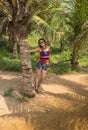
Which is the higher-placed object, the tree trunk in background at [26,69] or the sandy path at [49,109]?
the tree trunk in background at [26,69]

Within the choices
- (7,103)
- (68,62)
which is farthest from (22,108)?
(68,62)

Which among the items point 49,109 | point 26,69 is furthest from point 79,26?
point 49,109

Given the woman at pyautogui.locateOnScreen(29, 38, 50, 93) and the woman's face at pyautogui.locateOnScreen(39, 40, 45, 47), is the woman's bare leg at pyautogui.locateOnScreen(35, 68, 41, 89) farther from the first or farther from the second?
the woman's face at pyautogui.locateOnScreen(39, 40, 45, 47)

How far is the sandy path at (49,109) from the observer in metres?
8.11

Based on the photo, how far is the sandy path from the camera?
8.11 m

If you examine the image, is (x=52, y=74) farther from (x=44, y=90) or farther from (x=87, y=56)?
(x=87, y=56)

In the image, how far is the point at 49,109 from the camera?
9.14m

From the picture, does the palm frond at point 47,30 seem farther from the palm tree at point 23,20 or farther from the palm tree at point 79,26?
the palm tree at point 23,20

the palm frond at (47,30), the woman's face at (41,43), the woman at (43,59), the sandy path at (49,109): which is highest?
the palm frond at (47,30)

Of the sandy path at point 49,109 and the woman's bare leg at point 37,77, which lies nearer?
the sandy path at point 49,109

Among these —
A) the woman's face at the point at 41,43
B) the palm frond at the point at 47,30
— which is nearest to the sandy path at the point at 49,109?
the woman's face at the point at 41,43

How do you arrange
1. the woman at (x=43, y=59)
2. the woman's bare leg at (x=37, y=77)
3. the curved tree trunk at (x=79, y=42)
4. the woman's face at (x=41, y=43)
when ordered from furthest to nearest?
the curved tree trunk at (x=79, y=42), the woman's bare leg at (x=37, y=77), the woman at (x=43, y=59), the woman's face at (x=41, y=43)

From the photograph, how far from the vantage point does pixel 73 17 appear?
14.6 meters

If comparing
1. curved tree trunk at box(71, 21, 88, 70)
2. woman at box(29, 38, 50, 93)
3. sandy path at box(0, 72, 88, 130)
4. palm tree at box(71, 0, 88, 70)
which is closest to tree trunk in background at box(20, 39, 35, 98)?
sandy path at box(0, 72, 88, 130)
